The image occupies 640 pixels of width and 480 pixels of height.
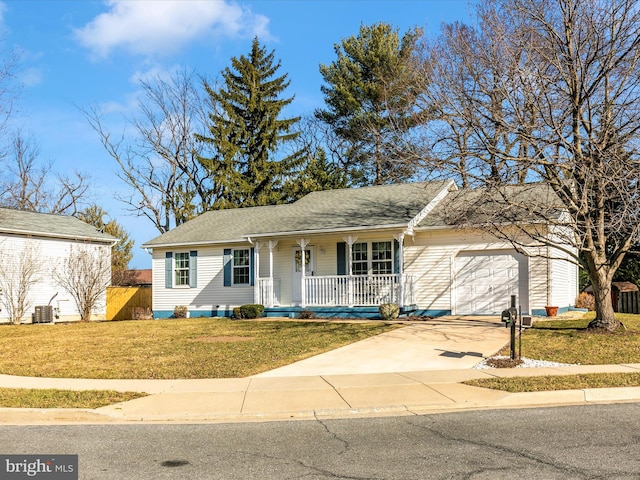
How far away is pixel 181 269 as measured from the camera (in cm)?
2634

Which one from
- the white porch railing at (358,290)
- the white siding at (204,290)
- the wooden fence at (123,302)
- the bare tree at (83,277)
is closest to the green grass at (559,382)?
the white porch railing at (358,290)

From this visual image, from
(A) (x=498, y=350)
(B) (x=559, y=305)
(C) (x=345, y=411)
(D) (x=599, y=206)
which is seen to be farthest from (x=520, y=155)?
(C) (x=345, y=411)

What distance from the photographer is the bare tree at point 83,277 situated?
2656cm

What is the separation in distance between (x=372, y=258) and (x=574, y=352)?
34.8 feet

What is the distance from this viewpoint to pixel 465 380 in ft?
32.6

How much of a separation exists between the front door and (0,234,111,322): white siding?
397 inches

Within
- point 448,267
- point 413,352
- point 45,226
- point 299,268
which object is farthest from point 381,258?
point 45,226

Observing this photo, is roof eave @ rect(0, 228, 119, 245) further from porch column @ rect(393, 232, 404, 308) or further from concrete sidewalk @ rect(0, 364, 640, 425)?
concrete sidewalk @ rect(0, 364, 640, 425)

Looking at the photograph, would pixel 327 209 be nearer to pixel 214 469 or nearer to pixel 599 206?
pixel 599 206

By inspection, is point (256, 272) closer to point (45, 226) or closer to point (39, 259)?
point (39, 259)

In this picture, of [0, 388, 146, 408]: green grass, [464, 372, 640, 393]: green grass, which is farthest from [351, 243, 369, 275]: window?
[0, 388, 146, 408]: green grass

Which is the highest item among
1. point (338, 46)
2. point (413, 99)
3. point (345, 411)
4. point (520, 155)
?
point (338, 46)

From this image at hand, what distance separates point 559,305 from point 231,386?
47.0ft

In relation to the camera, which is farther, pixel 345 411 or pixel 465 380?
pixel 465 380
